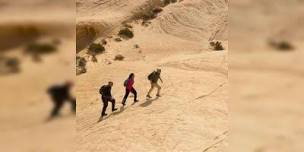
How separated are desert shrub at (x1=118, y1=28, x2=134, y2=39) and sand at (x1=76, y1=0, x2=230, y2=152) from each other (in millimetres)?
38

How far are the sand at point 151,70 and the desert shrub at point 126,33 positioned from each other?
0.13ft

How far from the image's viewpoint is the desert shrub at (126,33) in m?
2.99

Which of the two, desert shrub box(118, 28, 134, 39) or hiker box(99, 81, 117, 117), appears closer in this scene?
hiker box(99, 81, 117, 117)

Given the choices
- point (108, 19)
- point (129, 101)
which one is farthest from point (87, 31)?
point (129, 101)

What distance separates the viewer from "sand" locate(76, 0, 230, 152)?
2574mm

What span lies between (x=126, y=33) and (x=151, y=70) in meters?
0.35

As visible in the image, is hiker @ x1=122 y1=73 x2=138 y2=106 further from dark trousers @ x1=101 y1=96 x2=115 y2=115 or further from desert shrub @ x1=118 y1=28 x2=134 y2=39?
desert shrub @ x1=118 y1=28 x2=134 y2=39

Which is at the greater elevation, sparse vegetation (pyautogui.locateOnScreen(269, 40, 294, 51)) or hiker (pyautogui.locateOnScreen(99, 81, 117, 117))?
sparse vegetation (pyautogui.locateOnScreen(269, 40, 294, 51))

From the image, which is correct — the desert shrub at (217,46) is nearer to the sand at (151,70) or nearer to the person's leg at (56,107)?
the sand at (151,70)

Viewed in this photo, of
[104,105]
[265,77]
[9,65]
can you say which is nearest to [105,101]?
Result: [104,105]

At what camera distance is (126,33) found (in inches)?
121

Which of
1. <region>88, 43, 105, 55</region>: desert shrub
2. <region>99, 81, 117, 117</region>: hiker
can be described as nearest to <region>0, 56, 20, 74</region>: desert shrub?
<region>99, 81, 117, 117</region>: hiker

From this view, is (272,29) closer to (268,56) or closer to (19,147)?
(268,56)

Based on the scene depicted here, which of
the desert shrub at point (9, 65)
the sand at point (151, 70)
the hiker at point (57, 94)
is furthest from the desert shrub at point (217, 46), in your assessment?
the desert shrub at point (9, 65)
